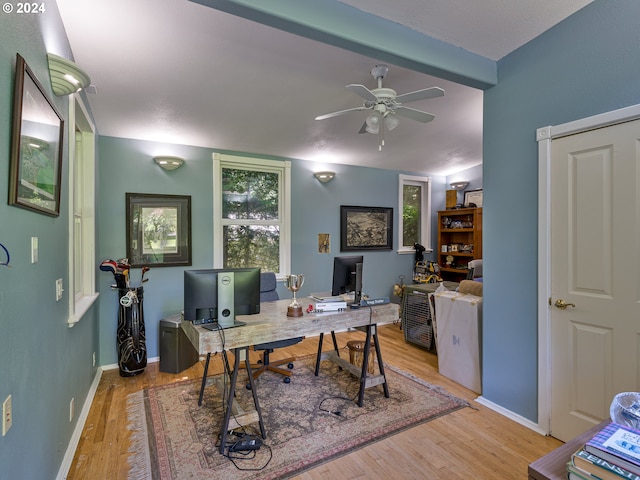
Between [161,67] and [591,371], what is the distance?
11.8ft

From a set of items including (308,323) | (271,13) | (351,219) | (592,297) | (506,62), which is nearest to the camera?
(271,13)

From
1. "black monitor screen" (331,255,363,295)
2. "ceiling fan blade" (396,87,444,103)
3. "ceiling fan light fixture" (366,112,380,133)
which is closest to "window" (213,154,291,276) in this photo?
"black monitor screen" (331,255,363,295)

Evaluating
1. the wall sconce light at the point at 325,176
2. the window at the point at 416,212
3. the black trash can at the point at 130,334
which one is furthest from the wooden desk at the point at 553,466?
the window at the point at 416,212

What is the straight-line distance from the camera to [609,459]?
36.6 inches

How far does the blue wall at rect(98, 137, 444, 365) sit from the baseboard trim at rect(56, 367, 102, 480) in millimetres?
637

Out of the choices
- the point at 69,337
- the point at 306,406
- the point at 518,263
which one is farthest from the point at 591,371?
the point at 69,337

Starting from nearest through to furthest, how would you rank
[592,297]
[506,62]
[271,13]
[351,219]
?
[271,13] < [592,297] < [506,62] < [351,219]

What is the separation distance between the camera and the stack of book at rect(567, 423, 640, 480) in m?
0.89

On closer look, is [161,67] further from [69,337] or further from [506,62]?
[506,62]

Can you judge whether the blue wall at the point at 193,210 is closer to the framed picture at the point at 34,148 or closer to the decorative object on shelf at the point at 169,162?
the decorative object on shelf at the point at 169,162

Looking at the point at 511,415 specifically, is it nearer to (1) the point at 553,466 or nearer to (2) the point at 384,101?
(1) the point at 553,466

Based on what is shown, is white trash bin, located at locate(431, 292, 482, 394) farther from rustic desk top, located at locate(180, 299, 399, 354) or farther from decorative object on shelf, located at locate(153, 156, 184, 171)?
decorative object on shelf, located at locate(153, 156, 184, 171)

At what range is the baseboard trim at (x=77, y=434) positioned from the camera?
1862 mm

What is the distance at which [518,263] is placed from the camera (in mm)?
2453
